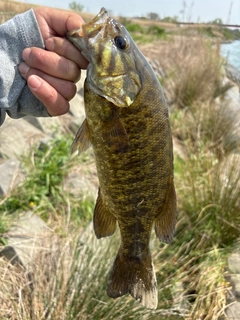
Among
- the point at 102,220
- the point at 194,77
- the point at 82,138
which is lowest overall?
the point at 194,77

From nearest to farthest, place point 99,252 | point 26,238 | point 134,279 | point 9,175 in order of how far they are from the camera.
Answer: point 134,279 < point 99,252 < point 26,238 < point 9,175

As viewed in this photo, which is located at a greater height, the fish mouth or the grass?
the fish mouth

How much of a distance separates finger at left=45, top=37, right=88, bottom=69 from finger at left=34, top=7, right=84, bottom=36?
0.09 metres

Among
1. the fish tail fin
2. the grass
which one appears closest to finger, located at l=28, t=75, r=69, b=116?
the fish tail fin

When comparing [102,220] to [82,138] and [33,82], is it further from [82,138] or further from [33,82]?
[33,82]

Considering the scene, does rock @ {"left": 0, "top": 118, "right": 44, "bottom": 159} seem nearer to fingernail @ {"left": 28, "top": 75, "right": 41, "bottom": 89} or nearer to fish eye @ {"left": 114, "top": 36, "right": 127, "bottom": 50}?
fingernail @ {"left": 28, "top": 75, "right": 41, "bottom": 89}

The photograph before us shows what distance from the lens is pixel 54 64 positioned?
1.62m

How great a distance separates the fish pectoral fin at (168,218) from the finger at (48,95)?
0.61 m

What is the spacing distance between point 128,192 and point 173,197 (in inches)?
8.1

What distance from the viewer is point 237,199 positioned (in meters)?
3.70

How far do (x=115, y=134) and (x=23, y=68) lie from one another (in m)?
0.53

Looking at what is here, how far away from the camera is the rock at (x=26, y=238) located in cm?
324

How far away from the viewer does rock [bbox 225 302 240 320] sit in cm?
305

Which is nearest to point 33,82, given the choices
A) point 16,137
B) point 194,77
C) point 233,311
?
point 233,311
